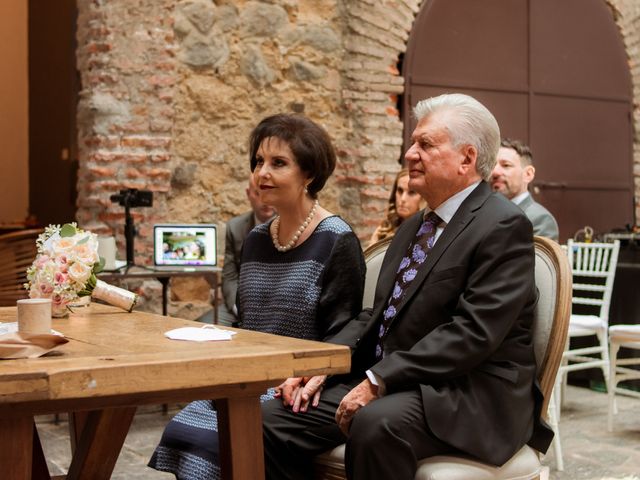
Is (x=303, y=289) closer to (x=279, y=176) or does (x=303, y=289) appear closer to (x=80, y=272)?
(x=279, y=176)

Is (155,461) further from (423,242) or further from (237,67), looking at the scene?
(237,67)

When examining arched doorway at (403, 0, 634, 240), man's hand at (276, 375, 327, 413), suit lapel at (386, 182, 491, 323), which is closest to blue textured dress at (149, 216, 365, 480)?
man's hand at (276, 375, 327, 413)

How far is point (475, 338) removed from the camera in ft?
7.66

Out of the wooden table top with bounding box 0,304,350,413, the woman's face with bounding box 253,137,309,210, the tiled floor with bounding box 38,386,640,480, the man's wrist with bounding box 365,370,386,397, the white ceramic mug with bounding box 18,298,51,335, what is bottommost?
the tiled floor with bounding box 38,386,640,480

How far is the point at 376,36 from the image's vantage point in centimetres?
Result: 699

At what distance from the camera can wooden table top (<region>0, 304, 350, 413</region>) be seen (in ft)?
5.97

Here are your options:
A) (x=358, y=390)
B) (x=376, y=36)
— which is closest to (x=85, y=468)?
(x=358, y=390)

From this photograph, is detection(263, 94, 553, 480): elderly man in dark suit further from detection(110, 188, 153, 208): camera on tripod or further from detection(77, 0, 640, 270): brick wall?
detection(77, 0, 640, 270): brick wall

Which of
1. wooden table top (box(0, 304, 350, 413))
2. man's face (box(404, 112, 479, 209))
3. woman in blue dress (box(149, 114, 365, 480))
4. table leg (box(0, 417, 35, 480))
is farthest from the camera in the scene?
woman in blue dress (box(149, 114, 365, 480))

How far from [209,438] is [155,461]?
0.22 meters

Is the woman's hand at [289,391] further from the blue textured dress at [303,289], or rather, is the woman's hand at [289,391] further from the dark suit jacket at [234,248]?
the dark suit jacket at [234,248]

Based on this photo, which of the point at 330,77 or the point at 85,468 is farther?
the point at 330,77

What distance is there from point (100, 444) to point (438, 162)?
135cm

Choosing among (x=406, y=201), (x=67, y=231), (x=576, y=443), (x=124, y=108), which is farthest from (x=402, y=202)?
(x=67, y=231)
